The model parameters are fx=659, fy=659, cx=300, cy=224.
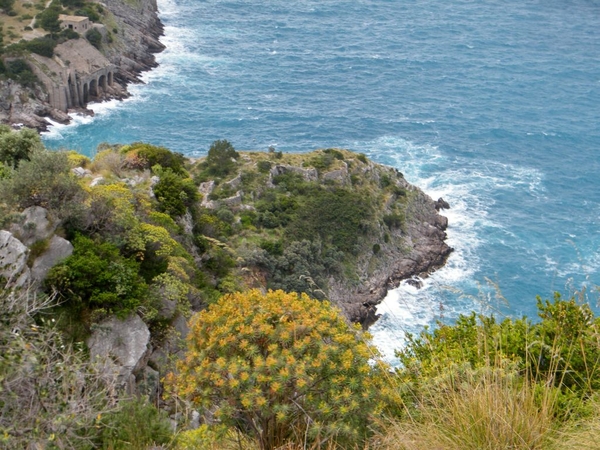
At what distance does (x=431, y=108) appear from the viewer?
103812 millimetres

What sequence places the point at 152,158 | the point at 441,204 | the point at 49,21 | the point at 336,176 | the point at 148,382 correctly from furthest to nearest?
the point at 49,21
the point at 441,204
the point at 336,176
the point at 152,158
the point at 148,382

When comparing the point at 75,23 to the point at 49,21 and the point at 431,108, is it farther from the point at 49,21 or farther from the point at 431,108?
the point at 431,108

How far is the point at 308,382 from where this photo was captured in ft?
40.3

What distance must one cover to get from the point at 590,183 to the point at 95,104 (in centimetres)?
7057

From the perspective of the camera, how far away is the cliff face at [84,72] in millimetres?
89875

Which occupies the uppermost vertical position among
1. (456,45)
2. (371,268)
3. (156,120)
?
(456,45)

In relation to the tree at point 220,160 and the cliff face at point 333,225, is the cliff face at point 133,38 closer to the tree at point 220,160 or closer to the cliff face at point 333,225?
the tree at point 220,160

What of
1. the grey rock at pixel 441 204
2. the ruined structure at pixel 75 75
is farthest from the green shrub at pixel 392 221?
the ruined structure at pixel 75 75

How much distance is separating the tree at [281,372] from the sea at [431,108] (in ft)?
141

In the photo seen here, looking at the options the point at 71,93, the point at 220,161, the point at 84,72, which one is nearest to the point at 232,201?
the point at 220,161

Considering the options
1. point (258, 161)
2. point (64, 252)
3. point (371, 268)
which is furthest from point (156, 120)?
point (64, 252)

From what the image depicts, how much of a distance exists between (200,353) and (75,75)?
300 ft

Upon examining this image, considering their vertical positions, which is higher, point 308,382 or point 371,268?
point 308,382

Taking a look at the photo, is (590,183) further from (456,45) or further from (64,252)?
(64,252)
